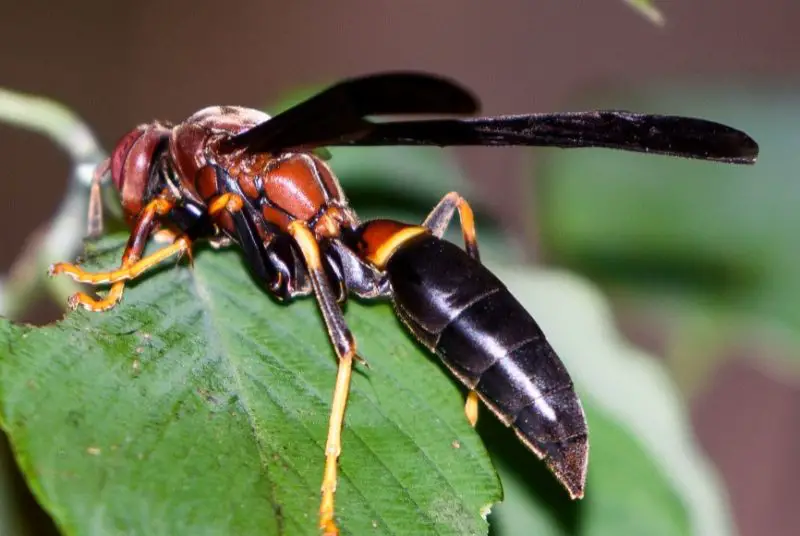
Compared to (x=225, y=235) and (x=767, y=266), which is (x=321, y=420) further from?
(x=767, y=266)

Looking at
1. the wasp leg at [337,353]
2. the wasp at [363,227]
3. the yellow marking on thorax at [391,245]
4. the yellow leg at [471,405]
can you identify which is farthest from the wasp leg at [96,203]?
the yellow leg at [471,405]

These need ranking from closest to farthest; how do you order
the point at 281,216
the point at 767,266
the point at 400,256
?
the point at 400,256
the point at 281,216
the point at 767,266

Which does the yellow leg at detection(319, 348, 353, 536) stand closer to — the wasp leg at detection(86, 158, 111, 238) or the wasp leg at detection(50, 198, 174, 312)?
the wasp leg at detection(50, 198, 174, 312)

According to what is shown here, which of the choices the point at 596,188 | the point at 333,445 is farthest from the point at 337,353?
the point at 596,188

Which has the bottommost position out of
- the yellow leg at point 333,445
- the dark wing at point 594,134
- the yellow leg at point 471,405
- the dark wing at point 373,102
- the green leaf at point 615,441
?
the green leaf at point 615,441

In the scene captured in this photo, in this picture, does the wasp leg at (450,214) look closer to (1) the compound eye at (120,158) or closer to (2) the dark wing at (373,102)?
(2) the dark wing at (373,102)

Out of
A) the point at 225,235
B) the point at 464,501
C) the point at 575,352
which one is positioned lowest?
the point at 575,352

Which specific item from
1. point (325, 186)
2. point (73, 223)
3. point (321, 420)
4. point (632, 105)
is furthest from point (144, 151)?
point (632, 105)
